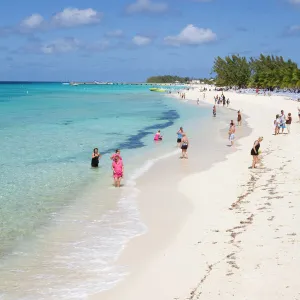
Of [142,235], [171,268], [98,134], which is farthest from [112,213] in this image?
[98,134]

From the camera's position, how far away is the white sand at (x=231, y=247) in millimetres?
7191

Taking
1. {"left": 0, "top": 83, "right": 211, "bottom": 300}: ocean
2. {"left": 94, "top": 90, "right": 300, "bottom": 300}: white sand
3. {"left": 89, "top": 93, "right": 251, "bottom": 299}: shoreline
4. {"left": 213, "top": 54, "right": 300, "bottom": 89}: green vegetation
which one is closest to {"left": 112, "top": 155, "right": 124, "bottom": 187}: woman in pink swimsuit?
{"left": 0, "top": 83, "right": 211, "bottom": 300}: ocean

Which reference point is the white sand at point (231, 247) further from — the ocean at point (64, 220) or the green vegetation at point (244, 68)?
the green vegetation at point (244, 68)

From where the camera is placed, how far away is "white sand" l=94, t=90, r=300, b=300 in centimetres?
719

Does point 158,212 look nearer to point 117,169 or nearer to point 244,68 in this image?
point 117,169

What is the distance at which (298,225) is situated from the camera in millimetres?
9859

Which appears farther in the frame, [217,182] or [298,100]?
[298,100]

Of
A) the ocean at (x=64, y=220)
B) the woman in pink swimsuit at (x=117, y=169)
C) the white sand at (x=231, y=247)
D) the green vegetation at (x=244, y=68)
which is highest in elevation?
the green vegetation at (x=244, y=68)

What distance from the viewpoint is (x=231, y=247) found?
893 cm

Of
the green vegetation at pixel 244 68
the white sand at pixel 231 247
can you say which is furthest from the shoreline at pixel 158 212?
the green vegetation at pixel 244 68

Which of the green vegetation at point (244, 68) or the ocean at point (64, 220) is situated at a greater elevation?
the green vegetation at point (244, 68)

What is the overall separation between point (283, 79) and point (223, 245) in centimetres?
8989

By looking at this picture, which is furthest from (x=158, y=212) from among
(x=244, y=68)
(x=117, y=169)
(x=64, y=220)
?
(x=244, y=68)

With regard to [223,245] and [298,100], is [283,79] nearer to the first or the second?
[298,100]
